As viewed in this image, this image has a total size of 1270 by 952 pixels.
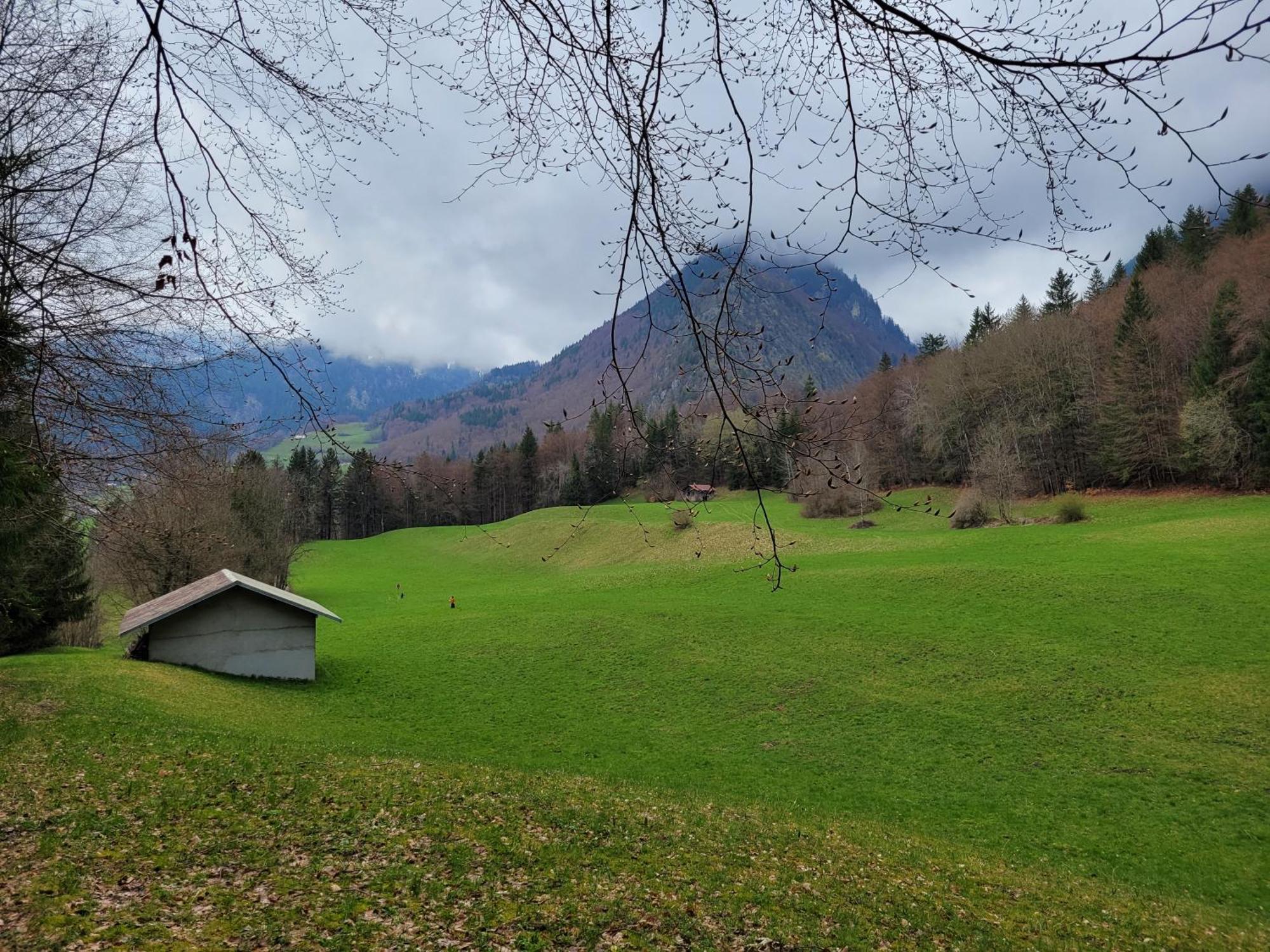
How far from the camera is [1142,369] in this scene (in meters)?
41.6

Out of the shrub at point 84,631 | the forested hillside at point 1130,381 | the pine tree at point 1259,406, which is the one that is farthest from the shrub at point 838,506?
the shrub at point 84,631

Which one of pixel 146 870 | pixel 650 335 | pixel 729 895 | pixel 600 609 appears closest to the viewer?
pixel 650 335

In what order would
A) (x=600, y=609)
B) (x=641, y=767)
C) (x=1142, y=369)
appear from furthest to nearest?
(x=1142, y=369) < (x=600, y=609) < (x=641, y=767)

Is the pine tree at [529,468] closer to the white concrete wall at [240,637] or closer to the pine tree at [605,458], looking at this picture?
the white concrete wall at [240,637]

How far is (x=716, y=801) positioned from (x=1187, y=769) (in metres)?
8.99

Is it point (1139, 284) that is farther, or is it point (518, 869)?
point (1139, 284)

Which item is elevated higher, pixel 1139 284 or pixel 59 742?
pixel 1139 284

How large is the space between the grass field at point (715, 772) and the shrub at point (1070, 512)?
19.8 ft

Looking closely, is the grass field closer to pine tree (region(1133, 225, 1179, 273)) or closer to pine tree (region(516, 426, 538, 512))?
pine tree (region(516, 426, 538, 512))

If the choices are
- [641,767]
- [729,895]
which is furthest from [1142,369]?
[729,895]

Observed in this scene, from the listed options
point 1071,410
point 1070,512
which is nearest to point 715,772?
point 1070,512

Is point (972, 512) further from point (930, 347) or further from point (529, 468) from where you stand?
point (529, 468)

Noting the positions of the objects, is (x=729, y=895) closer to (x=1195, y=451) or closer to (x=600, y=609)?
(x=600, y=609)

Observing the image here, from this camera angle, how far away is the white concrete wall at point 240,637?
20.8 metres
